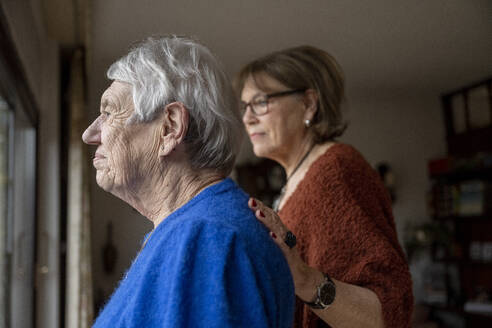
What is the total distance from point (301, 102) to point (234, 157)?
588mm

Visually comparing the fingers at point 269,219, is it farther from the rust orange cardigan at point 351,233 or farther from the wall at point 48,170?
the wall at point 48,170

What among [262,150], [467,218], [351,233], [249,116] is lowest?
[467,218]

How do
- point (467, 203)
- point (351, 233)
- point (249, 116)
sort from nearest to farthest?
point (351, 233), point (249, 116), point (467, 203)

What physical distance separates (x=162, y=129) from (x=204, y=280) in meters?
0.28

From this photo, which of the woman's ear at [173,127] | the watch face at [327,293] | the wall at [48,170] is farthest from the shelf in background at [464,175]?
the woman's ear at [173,127]

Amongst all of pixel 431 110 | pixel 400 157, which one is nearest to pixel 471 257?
pixel 400 157

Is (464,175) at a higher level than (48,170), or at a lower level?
lower

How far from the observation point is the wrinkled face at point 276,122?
4.71 ft

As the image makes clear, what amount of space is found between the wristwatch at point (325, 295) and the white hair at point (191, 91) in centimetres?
33

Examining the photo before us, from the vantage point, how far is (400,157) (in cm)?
623

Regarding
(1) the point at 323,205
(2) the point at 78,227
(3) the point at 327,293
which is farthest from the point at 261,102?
(2) the point at 78,227

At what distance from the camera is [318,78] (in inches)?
55.3

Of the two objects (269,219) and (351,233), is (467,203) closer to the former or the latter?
(351,233)

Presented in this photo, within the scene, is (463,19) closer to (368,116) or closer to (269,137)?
(368,116)
